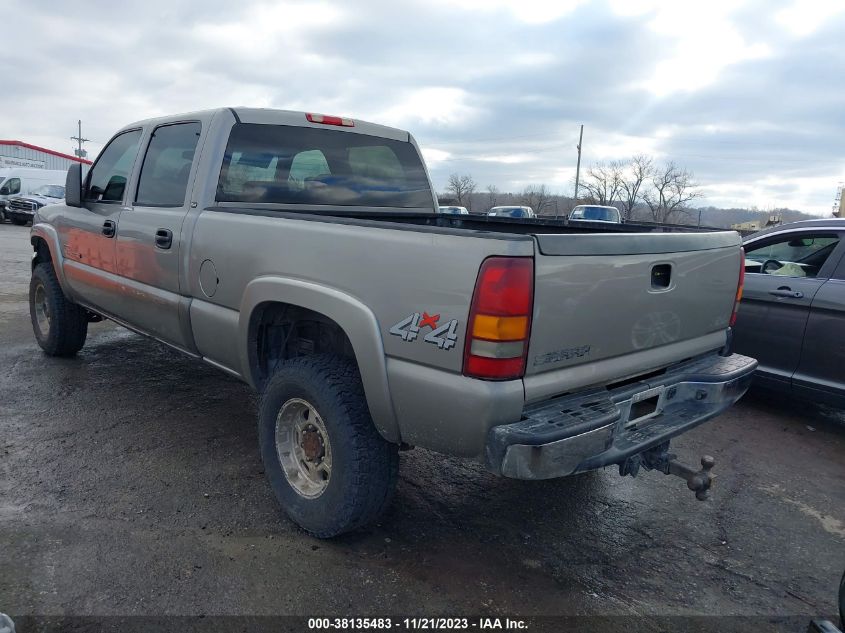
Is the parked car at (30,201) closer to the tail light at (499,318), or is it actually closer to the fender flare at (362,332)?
the fender flare at (362,332)

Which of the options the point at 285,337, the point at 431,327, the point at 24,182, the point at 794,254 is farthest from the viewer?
the point at 24,182

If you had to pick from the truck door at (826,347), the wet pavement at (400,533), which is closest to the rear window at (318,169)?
the wet pavement at (400,533)

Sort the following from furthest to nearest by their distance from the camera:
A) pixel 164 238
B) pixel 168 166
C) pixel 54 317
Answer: pixel 54 317
pixel 168 166
pixel 164 238

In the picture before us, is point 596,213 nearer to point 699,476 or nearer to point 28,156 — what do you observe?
point 699,476

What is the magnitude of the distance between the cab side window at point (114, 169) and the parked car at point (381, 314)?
18 centimetres

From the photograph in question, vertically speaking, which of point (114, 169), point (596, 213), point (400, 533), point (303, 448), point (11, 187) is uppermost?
point (596, 213)

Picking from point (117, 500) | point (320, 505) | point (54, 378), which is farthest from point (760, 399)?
point (54, 378)

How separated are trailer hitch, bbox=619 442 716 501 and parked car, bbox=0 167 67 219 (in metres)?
26.9

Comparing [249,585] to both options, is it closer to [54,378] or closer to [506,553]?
[506,553]

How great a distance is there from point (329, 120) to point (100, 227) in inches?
72.8

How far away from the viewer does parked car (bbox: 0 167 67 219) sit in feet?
79.9

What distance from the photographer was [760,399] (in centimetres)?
550

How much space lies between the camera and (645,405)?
2811 mm

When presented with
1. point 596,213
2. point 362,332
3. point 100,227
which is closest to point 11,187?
point 596,213
